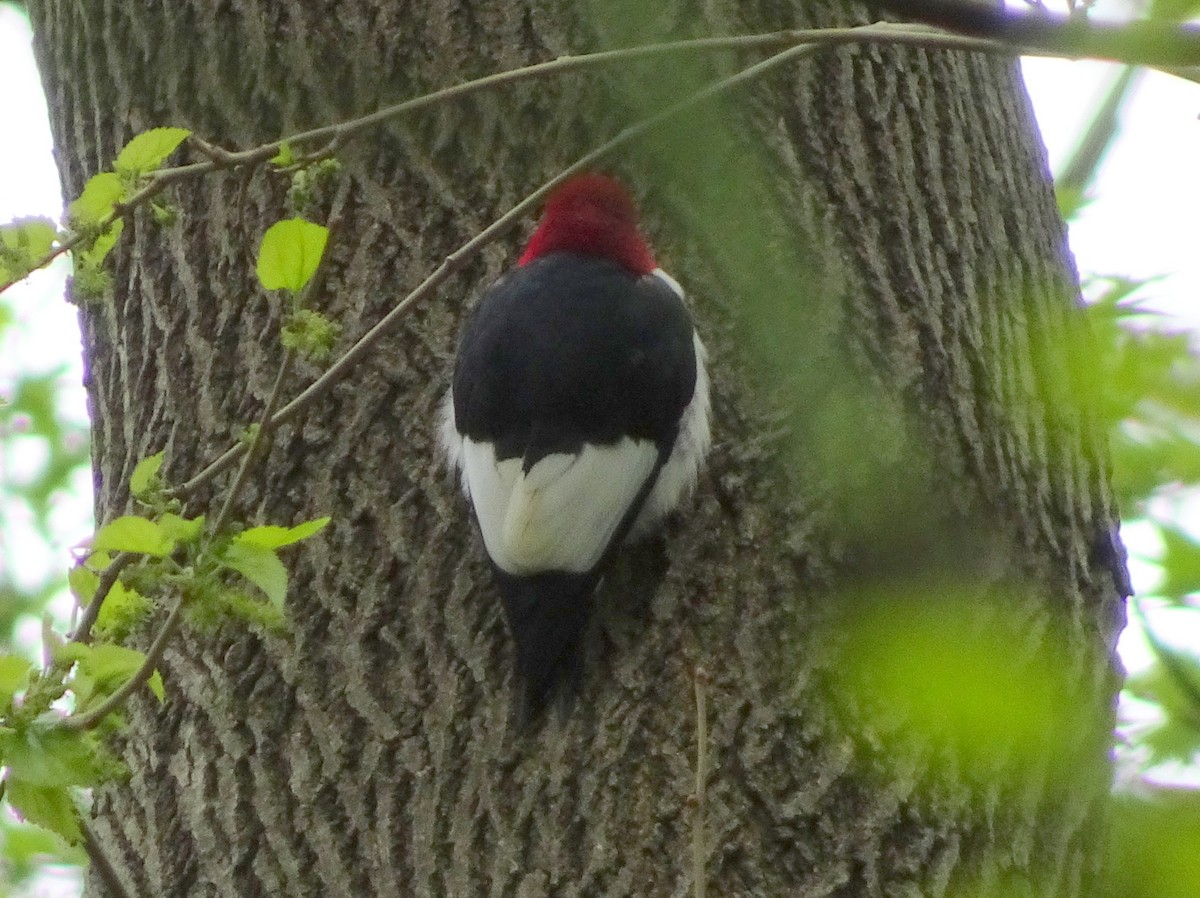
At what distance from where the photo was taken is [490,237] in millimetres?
1980

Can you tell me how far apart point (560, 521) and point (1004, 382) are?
783mm

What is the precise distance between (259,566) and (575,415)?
91 centimetres

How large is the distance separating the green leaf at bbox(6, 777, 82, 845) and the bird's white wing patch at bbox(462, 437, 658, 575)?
767 mm

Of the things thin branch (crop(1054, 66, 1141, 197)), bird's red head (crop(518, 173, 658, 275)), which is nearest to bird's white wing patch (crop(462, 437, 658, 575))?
bird's red head (crop(518, 173, 658, 275))

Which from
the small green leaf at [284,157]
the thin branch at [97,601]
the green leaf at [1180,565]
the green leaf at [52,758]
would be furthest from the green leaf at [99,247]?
the green leaf at [1180,565]

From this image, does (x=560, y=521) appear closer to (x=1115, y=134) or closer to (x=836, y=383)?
(x=836, y=383)

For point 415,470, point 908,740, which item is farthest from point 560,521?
point 908,740

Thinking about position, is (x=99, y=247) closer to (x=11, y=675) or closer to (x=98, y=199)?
(x=98, y=199)

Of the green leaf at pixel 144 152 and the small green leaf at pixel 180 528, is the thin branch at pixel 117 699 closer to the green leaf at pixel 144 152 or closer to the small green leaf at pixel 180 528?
the small green leaf at pixel 180 528

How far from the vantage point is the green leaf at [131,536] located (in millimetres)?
1550

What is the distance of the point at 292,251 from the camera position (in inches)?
65.7

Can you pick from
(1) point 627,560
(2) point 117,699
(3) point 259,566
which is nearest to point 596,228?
(1) point 627,560

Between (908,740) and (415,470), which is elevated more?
(415,470)

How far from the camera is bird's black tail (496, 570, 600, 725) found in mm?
2043
